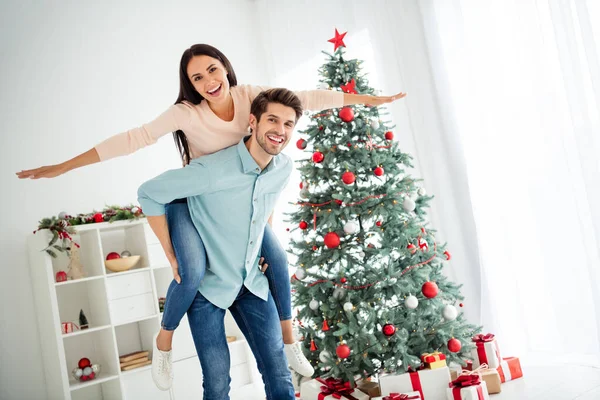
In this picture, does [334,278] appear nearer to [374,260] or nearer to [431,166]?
[374,260]

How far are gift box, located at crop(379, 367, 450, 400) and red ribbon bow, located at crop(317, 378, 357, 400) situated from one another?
9.4 inches

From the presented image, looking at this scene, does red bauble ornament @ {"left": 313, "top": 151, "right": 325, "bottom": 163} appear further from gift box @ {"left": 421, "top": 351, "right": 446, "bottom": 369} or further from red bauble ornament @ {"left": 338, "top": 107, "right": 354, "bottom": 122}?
gift box @ {"left": 421, "top": 351, "right": 446, "bottom": 369}

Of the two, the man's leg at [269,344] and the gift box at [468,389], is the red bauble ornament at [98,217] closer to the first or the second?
the man's leg at [269,344]

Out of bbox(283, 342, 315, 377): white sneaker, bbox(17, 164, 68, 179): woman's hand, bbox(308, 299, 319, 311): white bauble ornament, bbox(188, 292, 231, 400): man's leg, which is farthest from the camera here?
bbox(308, 299, 319, 311): white bauble ornament

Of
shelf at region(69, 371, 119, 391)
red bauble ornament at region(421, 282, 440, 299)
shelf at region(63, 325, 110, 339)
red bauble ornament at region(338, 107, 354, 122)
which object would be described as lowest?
shelf at region(69, 371, 119, 391)

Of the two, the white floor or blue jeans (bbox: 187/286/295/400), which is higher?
blue jeans (bbox: 187/286/295/400)

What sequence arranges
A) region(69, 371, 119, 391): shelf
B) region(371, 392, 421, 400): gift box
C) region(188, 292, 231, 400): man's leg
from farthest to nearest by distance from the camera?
region(69, 371, 119, 391): shelf → region(371, 392, 421, 400): gift box → region(188, 292, 231, 400): man's leg

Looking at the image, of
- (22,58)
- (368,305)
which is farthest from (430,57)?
(22,58)

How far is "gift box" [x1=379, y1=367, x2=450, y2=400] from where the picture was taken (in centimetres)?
290

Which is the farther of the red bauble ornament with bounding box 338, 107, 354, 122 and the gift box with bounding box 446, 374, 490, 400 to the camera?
the red bauble ornament with bounding box 338, 107, 354, 122

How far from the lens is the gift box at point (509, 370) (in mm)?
3201

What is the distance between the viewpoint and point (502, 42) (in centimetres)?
344

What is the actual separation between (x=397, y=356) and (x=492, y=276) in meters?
1.06

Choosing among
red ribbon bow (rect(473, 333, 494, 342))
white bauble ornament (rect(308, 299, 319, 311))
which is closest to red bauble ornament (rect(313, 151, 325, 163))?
white bauble ornament (rect(308, 299, 319, 311))
